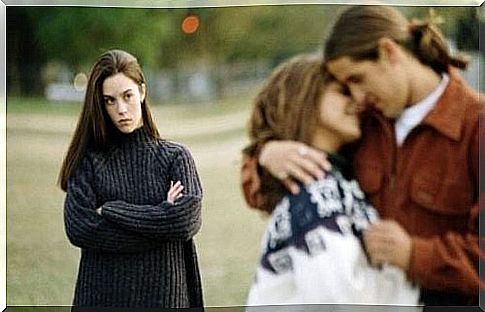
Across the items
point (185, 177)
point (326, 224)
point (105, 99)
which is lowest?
point (326, 224)

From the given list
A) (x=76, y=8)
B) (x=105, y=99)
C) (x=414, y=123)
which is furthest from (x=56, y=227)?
(x=414, y=123)

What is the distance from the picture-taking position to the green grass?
6.73ft

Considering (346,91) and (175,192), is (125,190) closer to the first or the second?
(175,192)

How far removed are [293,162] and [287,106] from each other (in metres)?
0.14

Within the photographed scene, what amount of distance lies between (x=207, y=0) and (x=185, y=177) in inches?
17.9

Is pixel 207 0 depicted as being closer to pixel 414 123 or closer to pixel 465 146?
pixel 414 123

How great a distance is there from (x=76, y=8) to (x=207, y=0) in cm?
34

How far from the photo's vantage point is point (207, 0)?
2041 mm

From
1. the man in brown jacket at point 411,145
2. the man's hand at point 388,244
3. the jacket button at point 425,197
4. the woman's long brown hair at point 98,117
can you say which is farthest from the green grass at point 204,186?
the jacket button at point 425,197

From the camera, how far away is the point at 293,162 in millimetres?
2043

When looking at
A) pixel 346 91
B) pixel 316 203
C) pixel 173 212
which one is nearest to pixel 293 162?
pixel 316 203

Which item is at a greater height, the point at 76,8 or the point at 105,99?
the point at 76,8

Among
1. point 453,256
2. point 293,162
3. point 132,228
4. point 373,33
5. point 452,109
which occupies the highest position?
point 373,33

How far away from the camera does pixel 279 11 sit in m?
2.03
